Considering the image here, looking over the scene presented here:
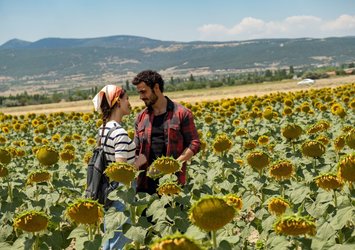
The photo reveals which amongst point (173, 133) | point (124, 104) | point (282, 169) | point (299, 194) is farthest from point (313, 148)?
point (124, 104)

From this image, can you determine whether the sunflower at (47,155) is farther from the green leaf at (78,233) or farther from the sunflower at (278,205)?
the sunflower at (278,205)

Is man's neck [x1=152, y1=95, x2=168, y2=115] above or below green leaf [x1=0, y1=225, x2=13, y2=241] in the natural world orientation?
above

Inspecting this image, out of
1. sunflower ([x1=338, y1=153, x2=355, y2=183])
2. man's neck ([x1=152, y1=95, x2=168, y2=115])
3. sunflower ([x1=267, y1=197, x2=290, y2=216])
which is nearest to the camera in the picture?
sunflower ([x1=338, y1=153, x2=355, y2=183])

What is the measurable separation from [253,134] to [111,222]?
23.5 ft

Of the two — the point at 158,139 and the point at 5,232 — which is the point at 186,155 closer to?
the point at 158,139

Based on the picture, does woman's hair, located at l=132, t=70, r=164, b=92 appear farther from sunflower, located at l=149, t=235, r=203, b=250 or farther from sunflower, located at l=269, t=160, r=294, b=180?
sunflower, located at l=149, t=235, r=203, b=250

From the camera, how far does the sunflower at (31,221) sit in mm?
3453

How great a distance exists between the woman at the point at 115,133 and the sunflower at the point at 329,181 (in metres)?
1.45

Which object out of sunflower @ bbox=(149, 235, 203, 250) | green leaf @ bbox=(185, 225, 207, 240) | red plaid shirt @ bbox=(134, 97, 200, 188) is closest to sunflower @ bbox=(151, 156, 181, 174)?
red plaid shirt @ bbox=(134, 97, 200, 188)

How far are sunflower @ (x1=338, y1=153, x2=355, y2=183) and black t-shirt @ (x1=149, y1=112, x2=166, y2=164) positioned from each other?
1890 millimetres

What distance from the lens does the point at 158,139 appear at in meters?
4.92

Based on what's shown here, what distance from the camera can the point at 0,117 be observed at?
1777 cm

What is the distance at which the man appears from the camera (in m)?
4.87

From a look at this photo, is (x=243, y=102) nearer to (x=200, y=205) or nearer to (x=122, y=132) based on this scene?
(x=122, y=132)
